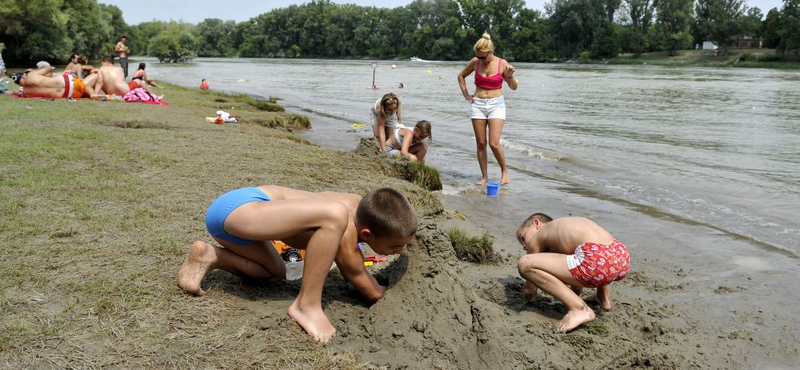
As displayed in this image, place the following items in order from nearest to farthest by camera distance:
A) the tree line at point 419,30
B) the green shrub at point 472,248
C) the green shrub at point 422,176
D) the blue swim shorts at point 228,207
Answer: the blue swim shorts at point 228,207
the green shrub at point 472,248
the green shrub at point 422,176
the tree line at point 419,30

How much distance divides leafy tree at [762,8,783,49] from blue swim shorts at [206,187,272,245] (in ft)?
284

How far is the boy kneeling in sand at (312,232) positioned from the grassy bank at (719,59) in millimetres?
68011

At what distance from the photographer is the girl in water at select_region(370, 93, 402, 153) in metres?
10.5

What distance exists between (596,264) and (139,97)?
1507cm

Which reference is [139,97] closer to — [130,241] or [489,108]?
[489,108]

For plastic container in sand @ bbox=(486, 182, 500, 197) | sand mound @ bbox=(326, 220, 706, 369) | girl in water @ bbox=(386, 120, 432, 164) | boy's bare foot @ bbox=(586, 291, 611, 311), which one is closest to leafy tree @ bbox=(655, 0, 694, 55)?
girl in water @ bbox=(386, 120, 432, 164)

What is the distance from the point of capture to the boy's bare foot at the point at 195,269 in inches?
148

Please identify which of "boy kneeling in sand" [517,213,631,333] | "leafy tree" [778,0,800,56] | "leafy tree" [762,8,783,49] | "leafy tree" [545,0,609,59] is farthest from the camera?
"leafy tree" [545,0,609,59]

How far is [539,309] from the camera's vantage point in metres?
4.30

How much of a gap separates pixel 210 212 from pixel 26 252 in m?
1.42

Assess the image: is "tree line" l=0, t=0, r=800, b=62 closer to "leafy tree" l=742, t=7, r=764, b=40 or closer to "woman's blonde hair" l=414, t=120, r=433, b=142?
"leafy tree" l=742, t=7, r=764, b=40

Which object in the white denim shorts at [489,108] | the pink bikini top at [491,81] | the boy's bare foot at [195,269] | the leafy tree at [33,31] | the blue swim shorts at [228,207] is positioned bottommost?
the boy's bare foot at [195,269]

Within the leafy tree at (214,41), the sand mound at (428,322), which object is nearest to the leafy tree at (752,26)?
the sand mound at (428,322)

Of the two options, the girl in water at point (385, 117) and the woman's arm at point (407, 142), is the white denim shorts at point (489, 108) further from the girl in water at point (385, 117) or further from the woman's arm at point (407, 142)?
the girl in water at point (385, 117)
